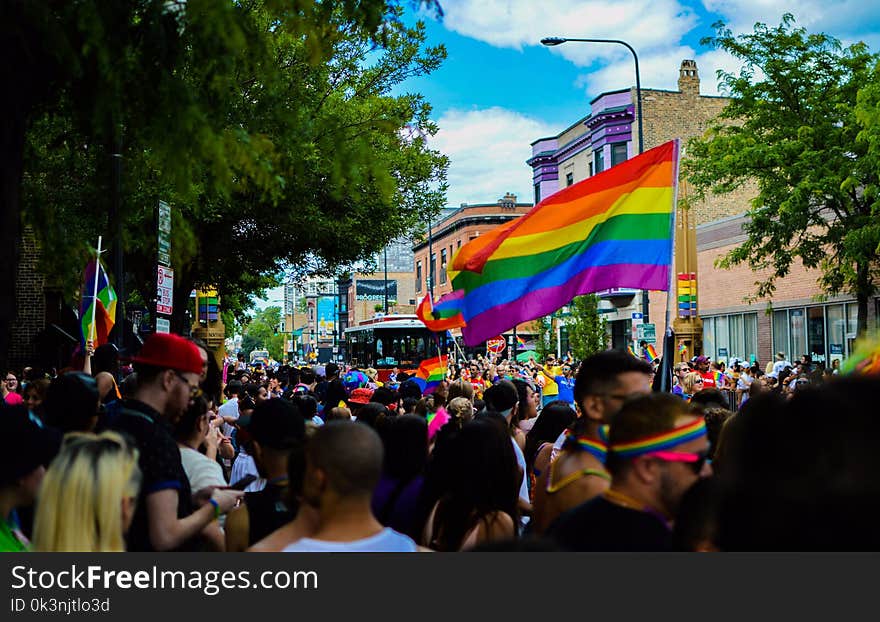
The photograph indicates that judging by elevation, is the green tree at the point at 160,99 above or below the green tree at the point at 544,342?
above

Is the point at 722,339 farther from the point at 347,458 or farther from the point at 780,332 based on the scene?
the point at 347,458

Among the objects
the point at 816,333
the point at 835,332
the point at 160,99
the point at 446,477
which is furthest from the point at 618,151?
the point at 446,477

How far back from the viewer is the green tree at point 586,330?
46.7 meters

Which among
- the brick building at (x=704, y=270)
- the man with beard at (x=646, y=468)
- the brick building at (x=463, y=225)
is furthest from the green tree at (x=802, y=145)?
the brick building at (x=463, y=225)

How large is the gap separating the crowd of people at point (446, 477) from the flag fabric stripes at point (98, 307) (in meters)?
5.15

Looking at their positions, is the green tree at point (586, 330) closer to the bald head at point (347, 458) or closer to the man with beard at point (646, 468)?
the man with beard at point (646, 468)

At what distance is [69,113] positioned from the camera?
6.18 meters

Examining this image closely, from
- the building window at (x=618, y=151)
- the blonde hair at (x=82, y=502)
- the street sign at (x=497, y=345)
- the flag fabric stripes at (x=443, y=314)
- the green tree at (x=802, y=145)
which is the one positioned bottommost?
the blonde hair at (x=82, y=502)

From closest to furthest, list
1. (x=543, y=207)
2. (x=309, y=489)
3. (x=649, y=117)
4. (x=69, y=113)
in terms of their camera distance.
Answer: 1. (x=309, y=489)
2. (x=69, y=113)
3. (x=543, y=207)
4. (x=649, y=117)

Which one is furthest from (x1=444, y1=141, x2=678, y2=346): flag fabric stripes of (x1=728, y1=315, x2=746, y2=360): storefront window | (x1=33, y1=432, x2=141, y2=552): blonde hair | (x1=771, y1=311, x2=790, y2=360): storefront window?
(x1=728, y1=315, x2=746, y2=360): storefront window

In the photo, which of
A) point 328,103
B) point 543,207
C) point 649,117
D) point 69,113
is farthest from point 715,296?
point 69,113

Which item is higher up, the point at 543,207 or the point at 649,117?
the point at 649,117

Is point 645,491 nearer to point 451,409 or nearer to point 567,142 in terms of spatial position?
point 451,409
